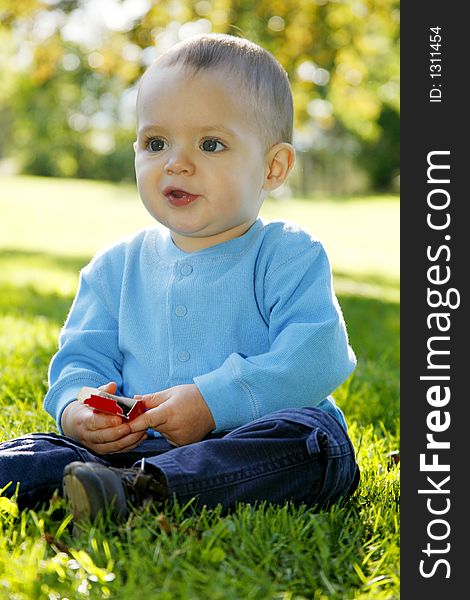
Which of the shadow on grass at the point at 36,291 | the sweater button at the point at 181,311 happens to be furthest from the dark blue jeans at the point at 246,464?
the shadow on grass at the point at 36,291

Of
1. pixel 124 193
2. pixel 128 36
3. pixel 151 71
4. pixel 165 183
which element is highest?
pixel 128 36

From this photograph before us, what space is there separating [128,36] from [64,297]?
3.93 meters

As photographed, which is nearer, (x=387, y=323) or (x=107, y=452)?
(x=107, y=452)

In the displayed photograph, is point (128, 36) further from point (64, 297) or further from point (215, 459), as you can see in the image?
point (215, 459)

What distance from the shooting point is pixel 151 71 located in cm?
255

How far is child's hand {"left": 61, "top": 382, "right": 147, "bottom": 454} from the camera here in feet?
7.47

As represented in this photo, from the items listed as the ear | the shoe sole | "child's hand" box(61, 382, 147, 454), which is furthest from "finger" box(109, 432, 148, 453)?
the ear

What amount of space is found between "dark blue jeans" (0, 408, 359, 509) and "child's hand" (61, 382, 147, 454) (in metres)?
0.05

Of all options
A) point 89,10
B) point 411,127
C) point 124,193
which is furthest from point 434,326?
point 124,193

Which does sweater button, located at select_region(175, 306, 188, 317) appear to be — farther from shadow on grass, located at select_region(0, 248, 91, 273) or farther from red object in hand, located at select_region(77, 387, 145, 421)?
shadow on grass, located at select_region(0, 248, 91, 273)

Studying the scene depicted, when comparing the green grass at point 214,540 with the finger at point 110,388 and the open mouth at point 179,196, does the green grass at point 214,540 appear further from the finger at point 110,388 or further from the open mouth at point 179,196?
the open mouth at point 179,196

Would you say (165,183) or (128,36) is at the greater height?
(128,36)

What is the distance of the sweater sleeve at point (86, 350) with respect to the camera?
8.51 feet

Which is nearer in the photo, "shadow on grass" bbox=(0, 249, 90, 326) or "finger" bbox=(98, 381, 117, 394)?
"finger" bbox=(98, 381, 117, 394)
